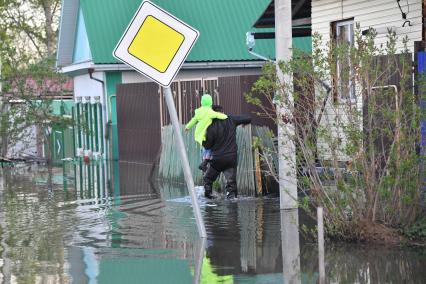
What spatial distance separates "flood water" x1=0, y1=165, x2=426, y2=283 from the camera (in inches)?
359

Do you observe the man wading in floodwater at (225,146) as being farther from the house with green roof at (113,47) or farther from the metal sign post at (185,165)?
the house with green roof at (113,47)

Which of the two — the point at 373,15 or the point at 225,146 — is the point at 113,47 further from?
the point at 225,146

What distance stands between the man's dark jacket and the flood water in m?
0.80

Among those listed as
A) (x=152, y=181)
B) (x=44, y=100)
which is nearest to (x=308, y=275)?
(x=152, y=181)

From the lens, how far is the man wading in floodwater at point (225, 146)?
16.0 meters

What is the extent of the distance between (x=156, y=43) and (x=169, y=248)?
7.20 feet

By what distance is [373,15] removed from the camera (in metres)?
18.3

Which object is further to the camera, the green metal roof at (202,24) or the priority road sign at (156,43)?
the green metal roof at (202,24)

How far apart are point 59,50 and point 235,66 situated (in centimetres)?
717

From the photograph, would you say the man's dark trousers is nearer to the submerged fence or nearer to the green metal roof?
the submerged fence

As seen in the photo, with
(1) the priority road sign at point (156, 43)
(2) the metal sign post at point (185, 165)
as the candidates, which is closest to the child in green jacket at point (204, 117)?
(2) the metal sign post at point (185, 165)

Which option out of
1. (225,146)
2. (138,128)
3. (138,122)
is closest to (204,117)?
(225,146)

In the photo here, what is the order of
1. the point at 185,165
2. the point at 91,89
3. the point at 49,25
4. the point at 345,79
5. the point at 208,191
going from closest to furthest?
the point at 345,79, the point at 185,165, the point at 208,191, the point at 91,89, the point at 49,25

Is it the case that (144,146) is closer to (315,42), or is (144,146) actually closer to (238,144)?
(238,144)
